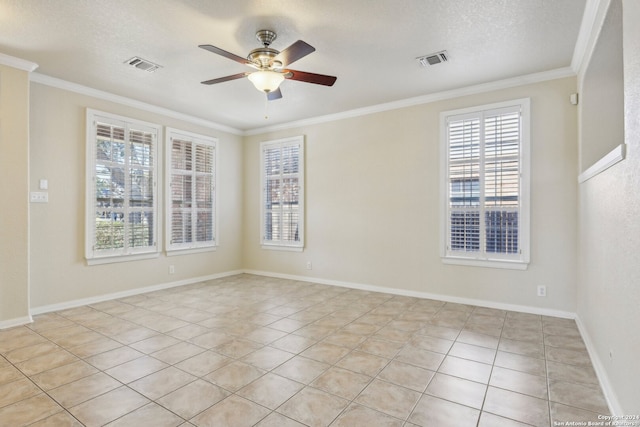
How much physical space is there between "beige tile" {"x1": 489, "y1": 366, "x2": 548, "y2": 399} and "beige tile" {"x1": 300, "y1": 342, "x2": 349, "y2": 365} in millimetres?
1159

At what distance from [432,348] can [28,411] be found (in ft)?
9.66

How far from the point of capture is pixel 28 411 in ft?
6.73

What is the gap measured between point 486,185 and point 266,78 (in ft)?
9.81

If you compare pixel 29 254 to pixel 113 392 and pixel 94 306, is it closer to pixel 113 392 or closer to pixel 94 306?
pixel 94 306

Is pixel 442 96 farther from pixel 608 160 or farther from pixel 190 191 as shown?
pixel 190 191

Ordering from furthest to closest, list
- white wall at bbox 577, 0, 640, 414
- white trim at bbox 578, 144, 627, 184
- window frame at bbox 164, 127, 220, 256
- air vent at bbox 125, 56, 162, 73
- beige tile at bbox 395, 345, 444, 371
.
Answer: window frame at bbox 164, 127, 220, 256
air vent at bbox 125, 56, 162, 73
beige tile at bbox 395, 345, 444, 371
white trim at bbox 578, 144, 627, 184
white wall at bbox 577, 0, 640, 414

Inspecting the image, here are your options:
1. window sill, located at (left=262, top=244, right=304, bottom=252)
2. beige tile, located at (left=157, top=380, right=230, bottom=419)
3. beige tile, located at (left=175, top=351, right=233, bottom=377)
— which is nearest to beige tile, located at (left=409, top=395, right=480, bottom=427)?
beige tile, located at (left=157, top=380, right=230, bottom=419)

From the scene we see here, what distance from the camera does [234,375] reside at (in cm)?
251

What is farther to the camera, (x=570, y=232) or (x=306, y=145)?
(x=306, y=145)

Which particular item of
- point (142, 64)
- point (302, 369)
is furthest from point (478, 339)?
point (142, 64)

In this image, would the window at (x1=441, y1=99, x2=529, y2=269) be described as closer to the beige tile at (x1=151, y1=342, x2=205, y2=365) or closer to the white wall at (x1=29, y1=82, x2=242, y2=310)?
the beige tile at (x1=151, y1=342, x2=205, y2=365)

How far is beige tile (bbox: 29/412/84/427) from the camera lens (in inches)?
75.7

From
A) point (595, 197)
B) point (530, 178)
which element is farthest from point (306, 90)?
point (595, 197)

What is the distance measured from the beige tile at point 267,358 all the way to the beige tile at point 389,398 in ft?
2.55
